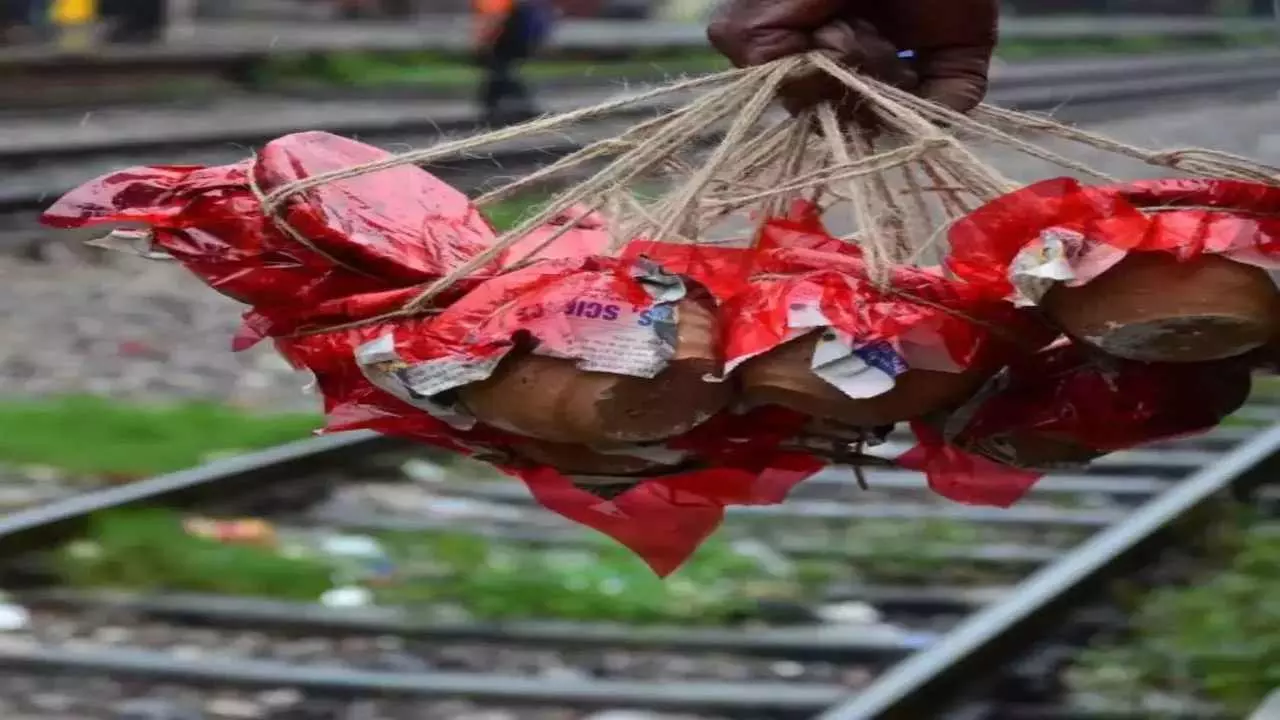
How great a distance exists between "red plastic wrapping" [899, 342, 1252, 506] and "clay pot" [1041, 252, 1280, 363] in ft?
0.31

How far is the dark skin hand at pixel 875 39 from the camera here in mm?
1745

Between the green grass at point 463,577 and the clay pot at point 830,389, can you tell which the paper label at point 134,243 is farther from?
the green grass at point 463,577

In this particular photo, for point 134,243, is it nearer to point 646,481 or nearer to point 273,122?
point 646,481

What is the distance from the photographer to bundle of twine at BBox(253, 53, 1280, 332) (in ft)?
5.32

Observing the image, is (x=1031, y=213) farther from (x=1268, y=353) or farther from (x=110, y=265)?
(x=110, y=265)

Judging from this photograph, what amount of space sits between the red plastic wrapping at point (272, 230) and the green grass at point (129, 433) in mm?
4351

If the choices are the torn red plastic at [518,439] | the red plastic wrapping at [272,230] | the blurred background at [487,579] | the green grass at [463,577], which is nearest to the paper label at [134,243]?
the red plastic wrapping at [272,230]

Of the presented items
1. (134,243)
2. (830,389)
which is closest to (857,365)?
(830,389)

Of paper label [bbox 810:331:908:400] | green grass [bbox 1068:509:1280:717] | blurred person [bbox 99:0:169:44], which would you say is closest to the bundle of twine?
paper label [bbox 810:331:908:400]

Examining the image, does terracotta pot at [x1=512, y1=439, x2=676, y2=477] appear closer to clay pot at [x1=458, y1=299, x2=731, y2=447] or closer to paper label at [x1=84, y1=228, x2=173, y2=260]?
clay pot at [x1=458, y1=299, x2=731, y2=447]

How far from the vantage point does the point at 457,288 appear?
164 centimetres

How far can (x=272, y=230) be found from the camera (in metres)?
1.69

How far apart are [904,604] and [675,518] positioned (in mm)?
3166

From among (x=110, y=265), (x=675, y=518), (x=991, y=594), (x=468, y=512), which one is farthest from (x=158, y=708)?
(x=110, y=265)
